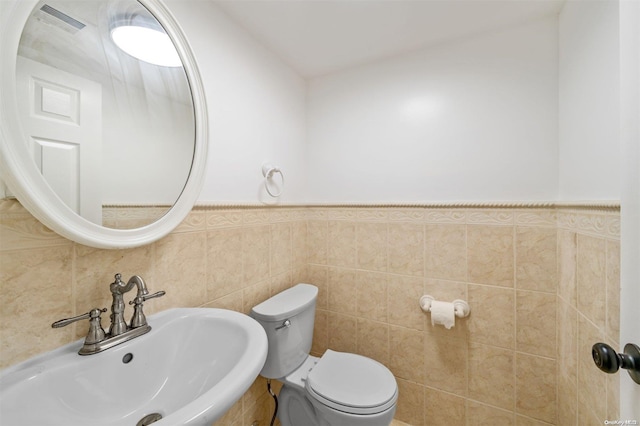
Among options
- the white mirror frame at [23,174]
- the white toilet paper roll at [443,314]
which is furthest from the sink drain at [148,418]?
the white toilet paper roll at [443,314]

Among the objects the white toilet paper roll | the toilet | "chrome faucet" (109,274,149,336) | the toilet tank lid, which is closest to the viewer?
"chrome faucet" (109,274,149,336)

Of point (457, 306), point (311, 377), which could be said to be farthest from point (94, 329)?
point (457, 306)

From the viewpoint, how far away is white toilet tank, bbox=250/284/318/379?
1.14m

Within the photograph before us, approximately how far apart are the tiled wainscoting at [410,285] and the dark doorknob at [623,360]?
364mm

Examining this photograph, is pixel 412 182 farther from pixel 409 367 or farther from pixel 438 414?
pixel 438 414

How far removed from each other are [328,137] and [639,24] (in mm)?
1355

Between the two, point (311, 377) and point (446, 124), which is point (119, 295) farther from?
point (446, 124)

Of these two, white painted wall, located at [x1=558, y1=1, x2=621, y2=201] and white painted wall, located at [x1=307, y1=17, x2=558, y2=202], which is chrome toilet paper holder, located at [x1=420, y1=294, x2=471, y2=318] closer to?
white painted wall, located at [x1=307, y1=17, x2=558, y2=202]

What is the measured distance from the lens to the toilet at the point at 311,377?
1.03 meters

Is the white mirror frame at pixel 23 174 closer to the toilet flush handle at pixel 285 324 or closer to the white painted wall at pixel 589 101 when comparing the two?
the toilet flush handle at pixel 285 324

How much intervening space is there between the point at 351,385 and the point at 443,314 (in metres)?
0.59

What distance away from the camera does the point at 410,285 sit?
1417mm

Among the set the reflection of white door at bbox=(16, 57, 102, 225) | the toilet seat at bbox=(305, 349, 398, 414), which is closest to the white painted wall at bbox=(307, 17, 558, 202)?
the toilet seat at bbox=(305, 349, 398, 414)

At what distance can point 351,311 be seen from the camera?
159 centimetres
